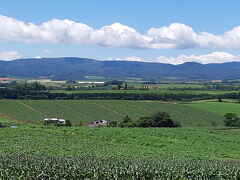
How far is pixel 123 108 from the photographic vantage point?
124 m

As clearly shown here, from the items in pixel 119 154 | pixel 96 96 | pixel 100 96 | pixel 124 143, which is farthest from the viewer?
pixel 96 96

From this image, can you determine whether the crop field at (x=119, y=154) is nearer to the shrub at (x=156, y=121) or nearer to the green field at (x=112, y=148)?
the green field at (x=112, y=148)

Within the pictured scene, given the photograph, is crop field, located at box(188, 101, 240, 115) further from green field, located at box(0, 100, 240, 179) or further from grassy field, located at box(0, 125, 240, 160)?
grassy field, located at box(0, 125, 240, 160)

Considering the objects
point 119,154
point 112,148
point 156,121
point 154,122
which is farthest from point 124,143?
point 156,121

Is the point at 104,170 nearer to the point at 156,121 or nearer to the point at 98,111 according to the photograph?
the point at 156,121

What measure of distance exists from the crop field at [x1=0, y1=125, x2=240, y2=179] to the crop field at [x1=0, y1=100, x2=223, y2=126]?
1470 inches

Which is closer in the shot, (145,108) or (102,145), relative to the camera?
(102,145)

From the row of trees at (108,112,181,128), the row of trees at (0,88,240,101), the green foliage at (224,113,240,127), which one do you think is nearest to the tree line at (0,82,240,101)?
the row of trees at (0,88,240,101)

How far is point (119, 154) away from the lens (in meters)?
46.3

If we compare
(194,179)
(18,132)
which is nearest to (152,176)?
(194,179)

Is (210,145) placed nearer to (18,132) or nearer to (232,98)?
(18,132)

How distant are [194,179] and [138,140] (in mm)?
28775

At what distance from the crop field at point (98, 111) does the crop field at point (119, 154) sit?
37342 millimetres

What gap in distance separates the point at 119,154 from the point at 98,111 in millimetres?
71236
